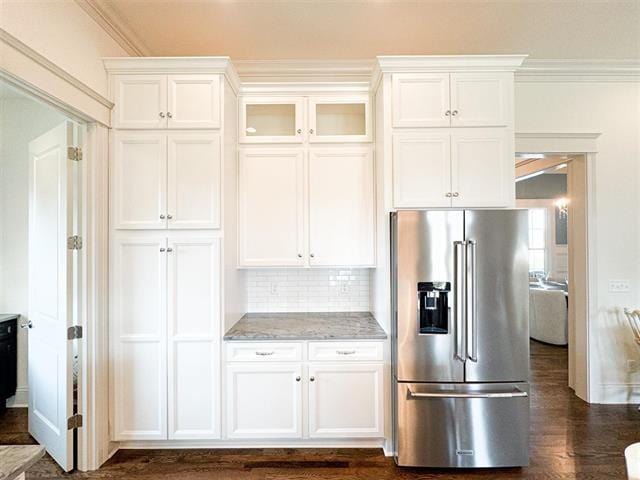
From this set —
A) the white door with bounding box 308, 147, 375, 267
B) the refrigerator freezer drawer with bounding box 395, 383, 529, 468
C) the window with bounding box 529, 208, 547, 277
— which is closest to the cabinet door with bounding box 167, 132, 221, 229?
the white door with bounding box 308, 147, 375, 267

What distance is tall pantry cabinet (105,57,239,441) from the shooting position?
2.40 meters

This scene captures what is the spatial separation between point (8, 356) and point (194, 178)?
101 inches

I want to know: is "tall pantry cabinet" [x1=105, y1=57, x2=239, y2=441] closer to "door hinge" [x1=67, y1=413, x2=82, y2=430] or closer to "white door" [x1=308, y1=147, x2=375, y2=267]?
"door hinge" [x1=67, y1=413, x2=82, y2=430]

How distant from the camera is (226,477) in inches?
87.5

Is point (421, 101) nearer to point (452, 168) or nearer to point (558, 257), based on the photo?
point (452, 168)

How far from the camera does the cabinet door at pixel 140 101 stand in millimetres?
2453

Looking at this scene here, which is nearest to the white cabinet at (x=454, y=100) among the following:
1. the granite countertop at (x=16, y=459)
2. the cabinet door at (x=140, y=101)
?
the cabinet door at (x=140, y=101)

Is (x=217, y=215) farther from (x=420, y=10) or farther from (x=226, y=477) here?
(x=420, y=10)

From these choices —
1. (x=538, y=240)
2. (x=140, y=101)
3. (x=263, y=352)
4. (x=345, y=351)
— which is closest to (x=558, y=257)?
(x=538, y=240)

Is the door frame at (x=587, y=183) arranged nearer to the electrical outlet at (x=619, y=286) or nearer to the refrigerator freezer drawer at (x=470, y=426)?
the electrical outlet at (x=619, y=286)

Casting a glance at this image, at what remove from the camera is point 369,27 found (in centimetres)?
256

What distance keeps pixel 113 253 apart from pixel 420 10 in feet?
9.34

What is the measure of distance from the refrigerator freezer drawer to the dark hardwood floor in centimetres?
13

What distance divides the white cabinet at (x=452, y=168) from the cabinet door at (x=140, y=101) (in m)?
1.77
